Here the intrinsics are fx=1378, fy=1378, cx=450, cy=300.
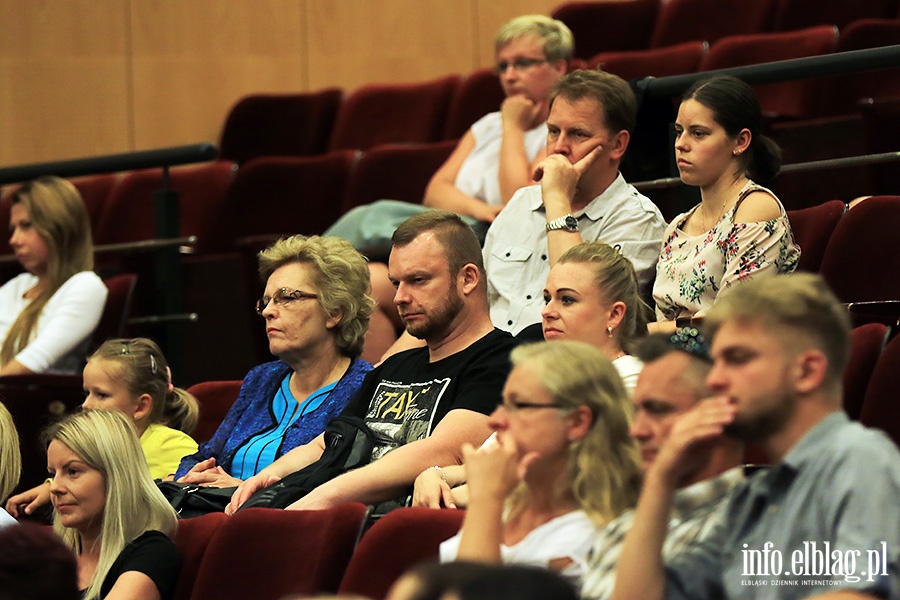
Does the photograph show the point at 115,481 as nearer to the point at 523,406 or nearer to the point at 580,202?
the point at 523,406

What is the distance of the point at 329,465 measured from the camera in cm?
207

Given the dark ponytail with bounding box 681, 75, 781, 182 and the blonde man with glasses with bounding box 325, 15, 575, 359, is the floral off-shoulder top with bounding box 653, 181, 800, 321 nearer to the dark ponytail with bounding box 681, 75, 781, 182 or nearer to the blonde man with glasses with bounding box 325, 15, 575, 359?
the dark ponytail with bounding box 681, 75, 781, 182

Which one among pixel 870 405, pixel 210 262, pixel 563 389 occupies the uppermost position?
pixel 563 389

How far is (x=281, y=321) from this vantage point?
93.1 inches

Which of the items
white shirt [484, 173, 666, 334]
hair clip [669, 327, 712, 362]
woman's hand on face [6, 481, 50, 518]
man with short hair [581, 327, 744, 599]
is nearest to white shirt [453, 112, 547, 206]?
white shirt [484, 173, 666, 334]

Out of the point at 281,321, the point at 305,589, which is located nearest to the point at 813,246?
the point at 281,321

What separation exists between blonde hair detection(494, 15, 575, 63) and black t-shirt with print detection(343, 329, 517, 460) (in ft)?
4.06

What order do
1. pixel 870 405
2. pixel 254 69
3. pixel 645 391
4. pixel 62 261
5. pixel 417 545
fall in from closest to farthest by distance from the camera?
pixel 645 391
pixel 417 545
pixel 870 405
pixel 62 261
pixel 254 69

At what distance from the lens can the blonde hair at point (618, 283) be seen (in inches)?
78.3

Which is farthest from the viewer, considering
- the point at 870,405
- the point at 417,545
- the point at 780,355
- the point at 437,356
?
the point at 437,356

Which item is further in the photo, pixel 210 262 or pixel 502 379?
pixel 210 262

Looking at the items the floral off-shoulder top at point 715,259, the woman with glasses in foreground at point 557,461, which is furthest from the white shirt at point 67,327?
the woman with glasses in foreground at point 557,461

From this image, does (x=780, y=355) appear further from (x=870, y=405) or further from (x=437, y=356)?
(x=437, y=356)

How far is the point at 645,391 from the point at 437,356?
2.73ft
